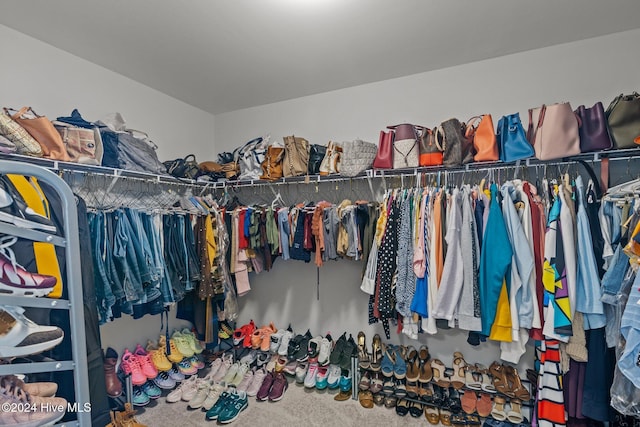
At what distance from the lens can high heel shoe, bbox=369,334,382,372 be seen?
234 centimetres

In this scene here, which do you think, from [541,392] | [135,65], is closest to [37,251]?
[135,65]

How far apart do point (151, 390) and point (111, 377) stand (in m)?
0.33

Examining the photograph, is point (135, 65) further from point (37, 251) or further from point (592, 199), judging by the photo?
point (592, 199)

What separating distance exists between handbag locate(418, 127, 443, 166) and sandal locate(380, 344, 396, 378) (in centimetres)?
149

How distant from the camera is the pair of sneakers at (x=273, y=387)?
91.4 inches

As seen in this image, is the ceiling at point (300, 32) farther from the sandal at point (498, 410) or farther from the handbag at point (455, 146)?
the sandal at point (498, 410)

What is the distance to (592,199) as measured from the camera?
1.69 meters

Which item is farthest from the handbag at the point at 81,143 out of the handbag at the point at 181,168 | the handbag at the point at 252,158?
the handbag at the point at 252,158

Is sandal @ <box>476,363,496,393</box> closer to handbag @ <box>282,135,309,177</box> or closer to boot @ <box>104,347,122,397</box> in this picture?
handbag @ <box>282,135,309,177</box>

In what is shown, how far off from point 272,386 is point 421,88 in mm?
2744

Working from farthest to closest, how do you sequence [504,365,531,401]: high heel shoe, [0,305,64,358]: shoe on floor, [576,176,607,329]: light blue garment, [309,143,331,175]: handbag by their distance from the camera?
[309,143,331,175]: handbag
[504,365,531,401]: high heel shoe
[576,176,607,329]: light blue garment
[0,305,64,358]: shoe on floor

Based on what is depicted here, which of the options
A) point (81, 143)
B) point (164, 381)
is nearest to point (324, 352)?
point (164, 381)

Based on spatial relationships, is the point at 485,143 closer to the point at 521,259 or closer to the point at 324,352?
the point at 521,259

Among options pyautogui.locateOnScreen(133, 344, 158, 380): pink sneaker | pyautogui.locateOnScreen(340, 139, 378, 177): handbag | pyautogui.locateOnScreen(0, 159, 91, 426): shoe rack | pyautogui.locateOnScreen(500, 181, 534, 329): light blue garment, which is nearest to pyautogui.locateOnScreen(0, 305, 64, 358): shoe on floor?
pyautogui.locateOnScreen(0, 159, 91, 426): shoe rack
